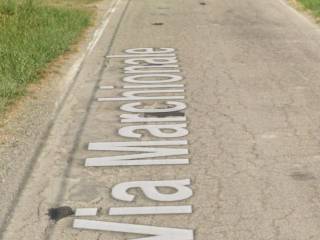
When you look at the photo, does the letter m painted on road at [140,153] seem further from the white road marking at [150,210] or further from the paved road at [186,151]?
the white road marking at [150,210]

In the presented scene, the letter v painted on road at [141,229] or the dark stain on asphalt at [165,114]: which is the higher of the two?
the letter v painted on road at [141,229]

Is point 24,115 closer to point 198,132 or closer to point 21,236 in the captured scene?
point 198,132

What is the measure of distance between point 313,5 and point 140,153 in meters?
13.3

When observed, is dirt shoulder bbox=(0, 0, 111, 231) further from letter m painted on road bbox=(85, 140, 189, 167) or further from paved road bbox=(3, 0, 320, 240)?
letter m painted on road bbox=(85, 140, 189, 167)

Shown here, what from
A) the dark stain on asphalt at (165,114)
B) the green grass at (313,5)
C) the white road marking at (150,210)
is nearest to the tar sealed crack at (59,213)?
the white road marking at (150,210)

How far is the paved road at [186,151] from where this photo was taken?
16.9 feet

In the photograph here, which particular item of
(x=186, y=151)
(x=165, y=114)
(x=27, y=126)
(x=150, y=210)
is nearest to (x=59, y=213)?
(x=150, y=210)

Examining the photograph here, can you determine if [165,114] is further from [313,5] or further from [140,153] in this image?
[313,5]

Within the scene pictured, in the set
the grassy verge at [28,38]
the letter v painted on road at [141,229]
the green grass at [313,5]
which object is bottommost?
the green grass at [313,5]

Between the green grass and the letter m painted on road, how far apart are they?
460 inches

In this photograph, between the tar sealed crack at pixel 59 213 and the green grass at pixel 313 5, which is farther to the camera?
the green grass at pixel 313 5

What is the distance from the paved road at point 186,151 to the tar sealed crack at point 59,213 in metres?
0.06

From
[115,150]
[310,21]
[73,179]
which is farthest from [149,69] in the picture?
[310,21]

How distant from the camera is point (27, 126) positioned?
7.73 meters
